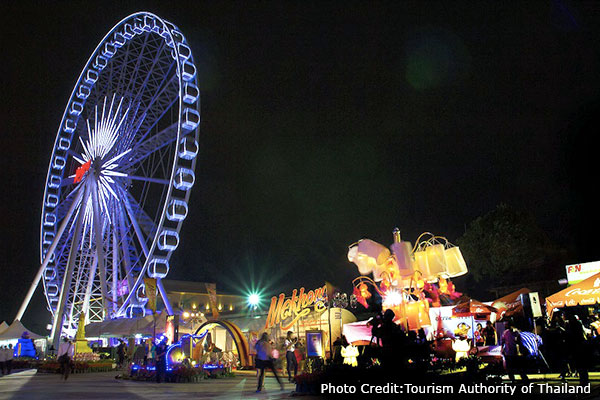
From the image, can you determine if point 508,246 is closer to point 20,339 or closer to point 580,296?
point 580,296

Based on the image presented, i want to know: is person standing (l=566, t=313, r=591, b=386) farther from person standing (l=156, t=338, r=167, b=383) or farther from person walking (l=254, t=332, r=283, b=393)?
person standing (l=156, t=338, r=167, b=383)

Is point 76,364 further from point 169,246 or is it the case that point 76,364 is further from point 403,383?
point 403,383

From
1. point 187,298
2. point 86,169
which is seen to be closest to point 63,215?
point 86,169

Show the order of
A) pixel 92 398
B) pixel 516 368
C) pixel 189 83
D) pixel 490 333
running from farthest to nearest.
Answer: pixel 189 83
pixel 490 333
pixel 92 398
pixel 516 368

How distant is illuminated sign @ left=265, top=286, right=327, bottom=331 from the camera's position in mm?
21953

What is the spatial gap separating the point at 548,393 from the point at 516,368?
89cm

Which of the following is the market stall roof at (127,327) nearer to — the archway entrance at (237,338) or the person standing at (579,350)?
the archway entrance at (237,338)

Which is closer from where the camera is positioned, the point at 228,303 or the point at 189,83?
the point at 189,83

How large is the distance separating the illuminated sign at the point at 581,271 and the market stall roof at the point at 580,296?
6840mm

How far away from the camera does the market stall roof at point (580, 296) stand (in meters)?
15.5

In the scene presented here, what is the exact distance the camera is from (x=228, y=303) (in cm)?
6231

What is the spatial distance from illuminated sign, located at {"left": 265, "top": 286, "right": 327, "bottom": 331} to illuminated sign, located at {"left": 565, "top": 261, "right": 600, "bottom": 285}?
10.5 m

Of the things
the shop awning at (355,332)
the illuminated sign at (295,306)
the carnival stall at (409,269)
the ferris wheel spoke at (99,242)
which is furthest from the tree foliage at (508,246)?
the ferris wheel spoke at (99,242)
